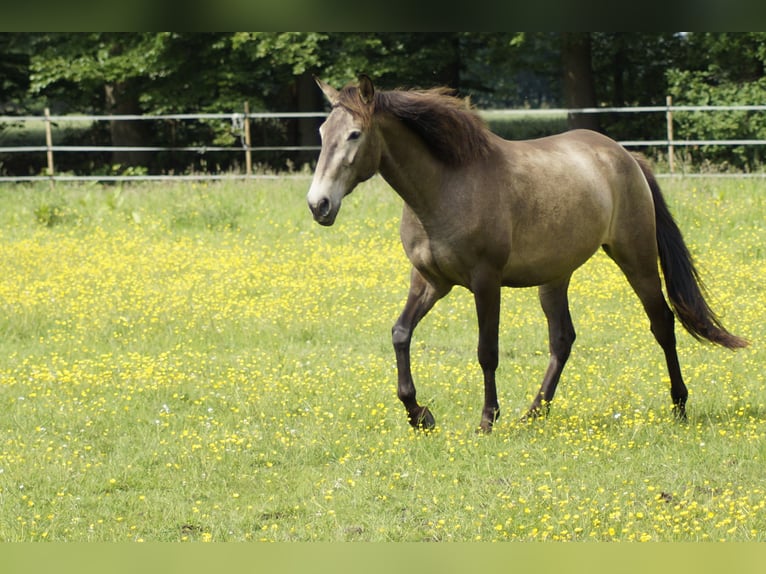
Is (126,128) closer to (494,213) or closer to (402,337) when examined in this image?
(402,337)

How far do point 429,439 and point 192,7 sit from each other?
5642 millimetres

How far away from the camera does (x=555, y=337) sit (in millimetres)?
7262

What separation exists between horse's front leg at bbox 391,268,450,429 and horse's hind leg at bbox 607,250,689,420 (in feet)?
5.03

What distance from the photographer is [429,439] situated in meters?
6.35

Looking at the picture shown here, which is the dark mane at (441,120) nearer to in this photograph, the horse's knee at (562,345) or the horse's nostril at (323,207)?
the horse's nostril at (323,207)

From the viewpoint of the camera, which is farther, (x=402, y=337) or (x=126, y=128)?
(x=126, y=128)

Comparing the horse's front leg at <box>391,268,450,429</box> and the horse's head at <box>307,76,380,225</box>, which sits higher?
the horse's head at <box>307,76,380,225</box>

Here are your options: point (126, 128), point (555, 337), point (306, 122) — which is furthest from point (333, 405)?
point (126, 128)

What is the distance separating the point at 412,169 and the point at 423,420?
1.70 meters

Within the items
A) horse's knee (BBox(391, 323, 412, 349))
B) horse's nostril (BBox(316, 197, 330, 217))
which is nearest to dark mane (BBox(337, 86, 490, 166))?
horse's nostril (BBox(316, 197, 330, 217))

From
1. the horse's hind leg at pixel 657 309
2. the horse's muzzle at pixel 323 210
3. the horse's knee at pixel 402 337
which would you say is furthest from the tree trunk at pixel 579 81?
the horse's muzzle at pixel 323 210

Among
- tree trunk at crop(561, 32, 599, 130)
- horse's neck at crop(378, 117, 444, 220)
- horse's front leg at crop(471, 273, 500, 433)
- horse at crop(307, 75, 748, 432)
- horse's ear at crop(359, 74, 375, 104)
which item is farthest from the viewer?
tree trunk at crop(561, 32, 599, 130)

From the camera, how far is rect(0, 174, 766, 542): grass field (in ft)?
16.9

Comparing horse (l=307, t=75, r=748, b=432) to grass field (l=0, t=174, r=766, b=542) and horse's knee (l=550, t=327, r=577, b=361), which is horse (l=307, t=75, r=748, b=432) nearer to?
horse's knee (l=550, t=327, r=577, b=361)
